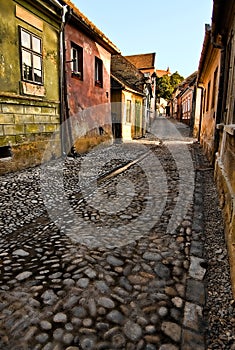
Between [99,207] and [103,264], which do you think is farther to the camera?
[99,207]

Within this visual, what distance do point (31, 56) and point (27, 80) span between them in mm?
693

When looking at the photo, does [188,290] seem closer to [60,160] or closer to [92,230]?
[92,230]

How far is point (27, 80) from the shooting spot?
641 centimetres

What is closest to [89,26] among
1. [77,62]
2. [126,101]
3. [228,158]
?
[77,62]

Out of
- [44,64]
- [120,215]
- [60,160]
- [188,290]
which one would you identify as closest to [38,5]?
[44,64]

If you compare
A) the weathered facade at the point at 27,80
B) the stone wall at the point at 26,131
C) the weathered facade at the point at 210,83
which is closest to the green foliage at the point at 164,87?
the weathered facade at the point at 210,83

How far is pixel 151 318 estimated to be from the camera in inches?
67.2

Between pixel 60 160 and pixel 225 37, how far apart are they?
5.45 meters

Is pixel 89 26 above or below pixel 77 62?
above

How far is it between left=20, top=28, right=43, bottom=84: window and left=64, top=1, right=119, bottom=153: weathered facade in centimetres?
133

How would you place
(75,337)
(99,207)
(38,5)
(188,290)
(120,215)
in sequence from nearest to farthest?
1. (75,337)
2. (188,290)
3. (120,215)
4. (99,207)
5. (38,5)

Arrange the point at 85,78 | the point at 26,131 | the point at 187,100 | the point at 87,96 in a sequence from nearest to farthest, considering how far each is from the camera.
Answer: the point at 26,131 → the point at 85,78 → the point at 87,96 → the point at 187,100

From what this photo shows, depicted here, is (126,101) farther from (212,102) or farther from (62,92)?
(212,102)

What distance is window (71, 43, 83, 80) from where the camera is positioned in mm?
8894
